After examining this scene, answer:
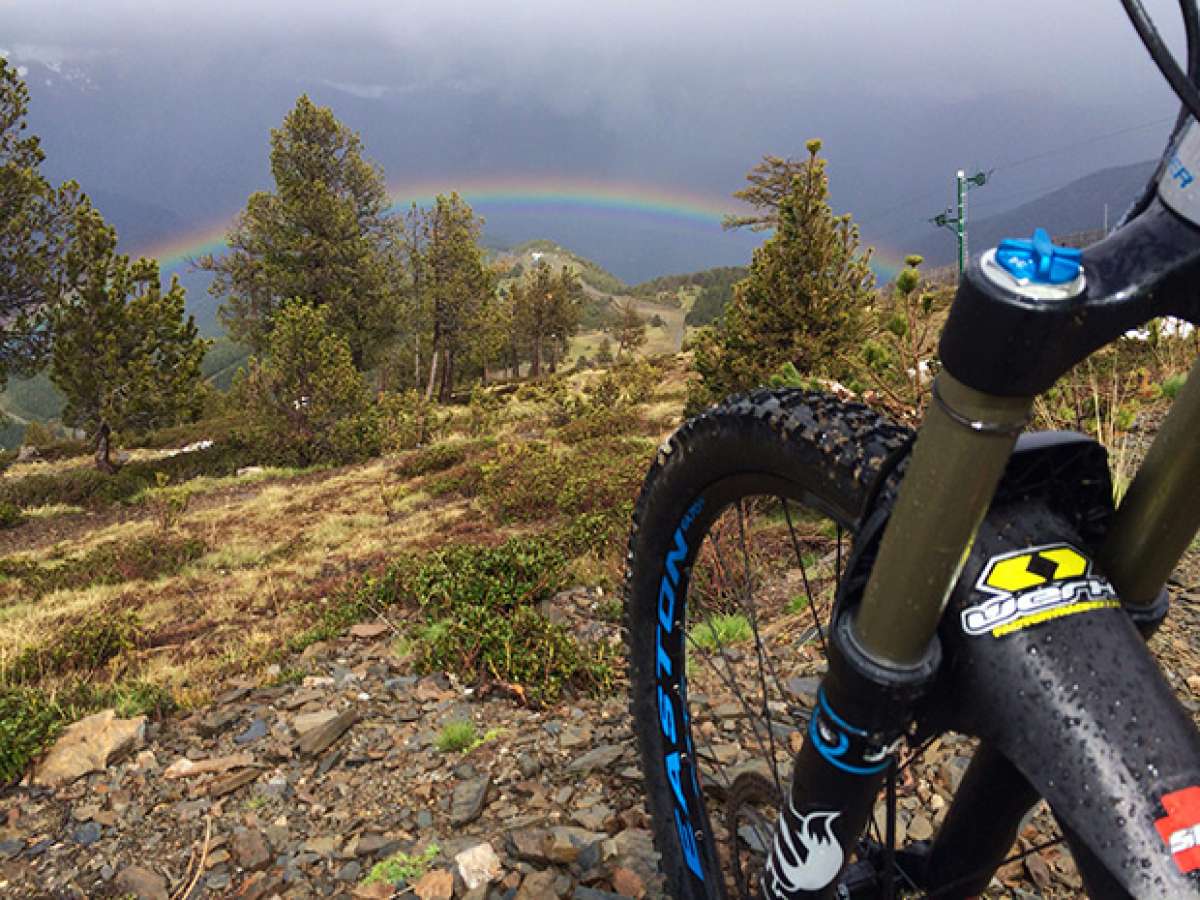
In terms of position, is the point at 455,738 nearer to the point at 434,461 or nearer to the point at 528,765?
the point at 528,765

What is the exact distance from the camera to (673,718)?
7.15 feet

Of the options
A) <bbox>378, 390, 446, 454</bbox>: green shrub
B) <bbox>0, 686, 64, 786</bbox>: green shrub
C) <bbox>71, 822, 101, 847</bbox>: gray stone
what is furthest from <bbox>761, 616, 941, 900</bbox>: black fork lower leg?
<bbox>378, 390, 446, 454</bbox>: green shrub

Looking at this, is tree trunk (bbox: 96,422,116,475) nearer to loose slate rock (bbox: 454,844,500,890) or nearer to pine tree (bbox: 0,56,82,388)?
pine tree (bbox: 0,56,82,388)

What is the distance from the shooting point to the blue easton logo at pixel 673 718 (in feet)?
6.68

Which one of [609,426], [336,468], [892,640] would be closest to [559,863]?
[892,640]

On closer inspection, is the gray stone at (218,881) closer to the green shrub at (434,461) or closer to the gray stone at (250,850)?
the gray stone at (250,850)

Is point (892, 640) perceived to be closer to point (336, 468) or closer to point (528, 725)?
point (528, 725)

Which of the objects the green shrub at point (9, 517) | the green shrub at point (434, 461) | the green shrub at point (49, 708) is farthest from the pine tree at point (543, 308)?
the green shrub at point (49, 708)

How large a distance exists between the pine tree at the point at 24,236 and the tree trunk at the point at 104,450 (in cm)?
278

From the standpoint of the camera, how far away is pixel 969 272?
31.2 inches

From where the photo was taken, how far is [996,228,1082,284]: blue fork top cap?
77 cm

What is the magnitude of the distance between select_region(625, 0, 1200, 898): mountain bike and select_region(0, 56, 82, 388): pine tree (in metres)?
25.7

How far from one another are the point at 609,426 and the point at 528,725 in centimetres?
1468

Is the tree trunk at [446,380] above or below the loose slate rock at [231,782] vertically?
below
